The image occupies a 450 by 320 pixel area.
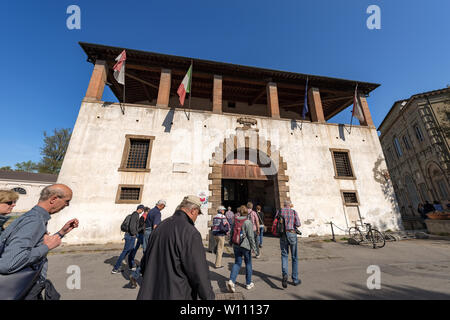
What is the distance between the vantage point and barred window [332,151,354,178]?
39.4 ft

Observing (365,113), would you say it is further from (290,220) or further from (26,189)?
(26,189)

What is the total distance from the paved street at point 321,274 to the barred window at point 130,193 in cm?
240

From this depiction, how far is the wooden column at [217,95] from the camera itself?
12.1 meters

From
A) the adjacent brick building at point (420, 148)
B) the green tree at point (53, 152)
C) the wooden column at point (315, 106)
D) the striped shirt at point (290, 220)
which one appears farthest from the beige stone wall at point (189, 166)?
the green tree at point (53, 152)

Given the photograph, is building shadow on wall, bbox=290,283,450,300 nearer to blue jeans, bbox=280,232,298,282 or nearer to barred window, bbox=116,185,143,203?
blue jeans, bbox=280,232,298,282

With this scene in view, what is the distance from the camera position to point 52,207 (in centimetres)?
215

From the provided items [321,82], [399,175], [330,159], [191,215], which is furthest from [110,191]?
[399,175]

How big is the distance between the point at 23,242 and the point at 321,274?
6.04 meters

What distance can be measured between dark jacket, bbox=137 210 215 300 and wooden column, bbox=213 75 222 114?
10.8m

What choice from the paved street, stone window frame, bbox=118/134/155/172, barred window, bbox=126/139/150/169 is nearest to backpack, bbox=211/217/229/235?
the paved street

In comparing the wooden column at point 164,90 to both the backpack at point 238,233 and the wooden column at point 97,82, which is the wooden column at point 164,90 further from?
the backpack at point 238,233

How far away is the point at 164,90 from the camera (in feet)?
39.2

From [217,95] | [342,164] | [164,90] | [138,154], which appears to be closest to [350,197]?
[342,164]
